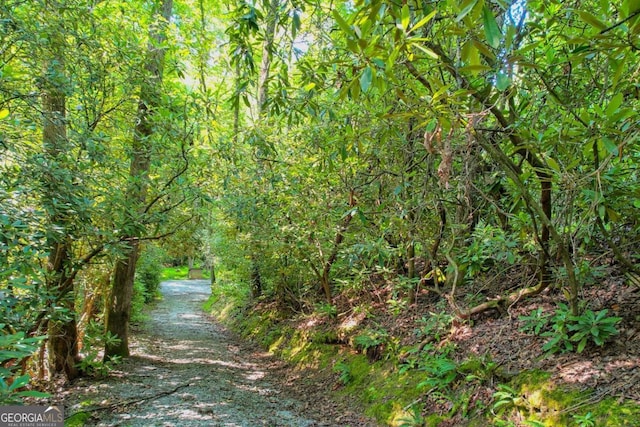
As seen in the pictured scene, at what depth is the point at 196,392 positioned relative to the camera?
18.4 ft

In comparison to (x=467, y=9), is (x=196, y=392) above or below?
below

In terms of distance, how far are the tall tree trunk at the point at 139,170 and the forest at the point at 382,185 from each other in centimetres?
5

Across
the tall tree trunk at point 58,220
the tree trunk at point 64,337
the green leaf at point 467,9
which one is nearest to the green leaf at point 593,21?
the green leaf at point 467,9

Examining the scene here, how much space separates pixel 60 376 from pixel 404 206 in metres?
5.70

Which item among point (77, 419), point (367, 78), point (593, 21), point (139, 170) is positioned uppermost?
point (139, 170)

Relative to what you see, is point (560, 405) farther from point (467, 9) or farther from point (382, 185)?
point (382, 185)

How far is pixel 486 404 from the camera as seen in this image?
136 inches

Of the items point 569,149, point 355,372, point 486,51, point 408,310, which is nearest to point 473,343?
point 408,310

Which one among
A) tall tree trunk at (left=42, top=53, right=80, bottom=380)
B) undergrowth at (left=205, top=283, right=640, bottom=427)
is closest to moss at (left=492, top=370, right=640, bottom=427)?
undergrowth at (left=205, top=283, right=640, bottom=427)

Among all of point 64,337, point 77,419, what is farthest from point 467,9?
point 64,337

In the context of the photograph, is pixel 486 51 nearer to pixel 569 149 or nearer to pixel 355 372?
pixel 569 149

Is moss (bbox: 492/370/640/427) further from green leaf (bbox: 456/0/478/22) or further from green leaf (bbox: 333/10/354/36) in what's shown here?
green leaf (bbox: 333/10/354/36)

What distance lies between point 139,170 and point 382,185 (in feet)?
13.0

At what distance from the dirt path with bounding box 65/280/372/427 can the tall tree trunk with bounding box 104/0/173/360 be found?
31.5 inches
